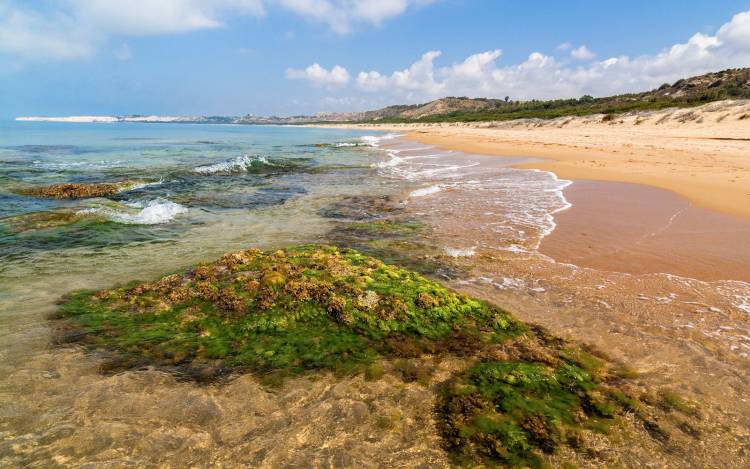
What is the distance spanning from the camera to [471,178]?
747 inches

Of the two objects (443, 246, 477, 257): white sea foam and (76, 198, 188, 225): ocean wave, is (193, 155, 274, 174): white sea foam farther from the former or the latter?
(443, 246, 477, 257): white sea foam

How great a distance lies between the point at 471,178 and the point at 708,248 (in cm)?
1163

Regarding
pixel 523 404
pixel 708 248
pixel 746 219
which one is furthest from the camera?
pixel 746 219

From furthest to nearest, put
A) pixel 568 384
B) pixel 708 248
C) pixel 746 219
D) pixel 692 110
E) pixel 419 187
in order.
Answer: pixel 692 110 < pixel 419 187 < pixel 746 219 < pixel 708 248 < pixel 568 384

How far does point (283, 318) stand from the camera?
5445mm

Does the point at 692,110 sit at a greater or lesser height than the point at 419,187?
greater

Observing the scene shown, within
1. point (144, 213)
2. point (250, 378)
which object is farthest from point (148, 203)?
point (250, 378)

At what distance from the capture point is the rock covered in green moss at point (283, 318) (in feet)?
15.5

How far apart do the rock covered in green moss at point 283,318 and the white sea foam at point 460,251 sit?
1843 millimetres

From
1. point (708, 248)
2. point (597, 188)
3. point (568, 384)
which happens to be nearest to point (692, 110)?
point (597, 188)

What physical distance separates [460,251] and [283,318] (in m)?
4.50

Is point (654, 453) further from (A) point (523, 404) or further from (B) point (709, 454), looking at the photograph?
(A) point (523, 404)

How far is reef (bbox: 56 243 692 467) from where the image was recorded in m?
3.60

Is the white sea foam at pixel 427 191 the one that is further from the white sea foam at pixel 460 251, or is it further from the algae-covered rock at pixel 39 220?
the algae-covered rock at pixel 39 220
